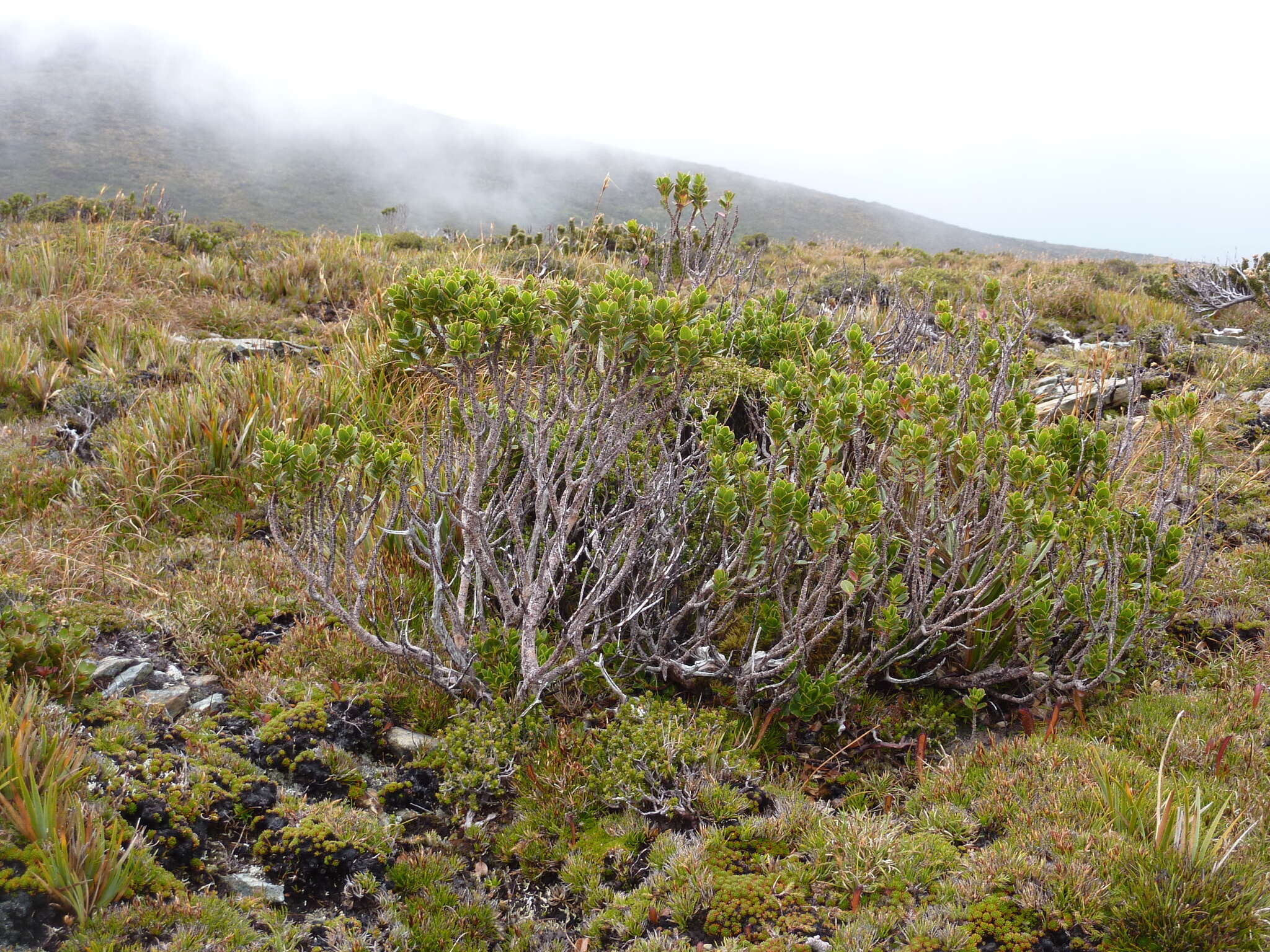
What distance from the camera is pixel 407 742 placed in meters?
3.26

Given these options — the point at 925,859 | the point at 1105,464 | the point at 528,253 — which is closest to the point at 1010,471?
the point at 1105,464

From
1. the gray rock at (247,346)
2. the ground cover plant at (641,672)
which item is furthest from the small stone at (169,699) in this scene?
the gray rock at (247,346)

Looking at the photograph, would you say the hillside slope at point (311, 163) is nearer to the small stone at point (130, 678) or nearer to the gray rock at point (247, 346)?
the gray rock at point (247, 346)

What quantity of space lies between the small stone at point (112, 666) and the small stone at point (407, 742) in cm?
129

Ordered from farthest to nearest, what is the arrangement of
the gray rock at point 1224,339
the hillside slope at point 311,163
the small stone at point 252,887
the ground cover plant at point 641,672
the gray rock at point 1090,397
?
the hillside slope at point 311,163 → the gray rock at point 1224,339 → the gray rock at point 1090,397 → the small stone at point 252,887 → the ground cover plant at point 641,672

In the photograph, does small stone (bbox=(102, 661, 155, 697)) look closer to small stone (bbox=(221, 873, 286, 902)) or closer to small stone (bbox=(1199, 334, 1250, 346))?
small stone (bbox=(221, 873, 286, 902))

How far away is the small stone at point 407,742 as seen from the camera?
321 centimetres

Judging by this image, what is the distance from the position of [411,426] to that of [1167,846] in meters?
5.30

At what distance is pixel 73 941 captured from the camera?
188 centimetres

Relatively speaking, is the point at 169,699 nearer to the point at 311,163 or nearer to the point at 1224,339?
the point at 1224,339

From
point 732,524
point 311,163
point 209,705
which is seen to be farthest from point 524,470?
point 311,163

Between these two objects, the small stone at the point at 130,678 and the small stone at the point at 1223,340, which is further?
the small stone at the point at 1223,340

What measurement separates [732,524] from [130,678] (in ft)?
9.45

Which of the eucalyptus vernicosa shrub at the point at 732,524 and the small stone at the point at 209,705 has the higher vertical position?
the eucalyptus vernicosa shrub at the point at 732,524
